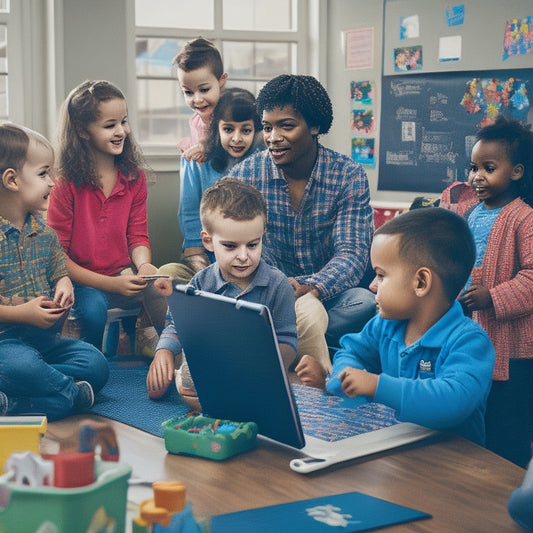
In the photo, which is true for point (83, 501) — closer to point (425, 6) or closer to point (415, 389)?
point (415, 389)

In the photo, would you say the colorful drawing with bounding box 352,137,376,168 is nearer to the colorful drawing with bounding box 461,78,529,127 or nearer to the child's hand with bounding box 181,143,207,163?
the colorful drawing with bounding box 461,78,529,127

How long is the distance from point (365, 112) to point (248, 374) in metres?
2.72

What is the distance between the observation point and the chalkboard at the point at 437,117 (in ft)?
10.7

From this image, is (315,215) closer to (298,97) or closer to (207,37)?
(298,97)

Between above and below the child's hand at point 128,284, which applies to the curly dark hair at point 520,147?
above

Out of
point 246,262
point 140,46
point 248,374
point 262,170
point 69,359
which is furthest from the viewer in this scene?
point 140,46

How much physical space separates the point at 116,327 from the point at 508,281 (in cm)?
137

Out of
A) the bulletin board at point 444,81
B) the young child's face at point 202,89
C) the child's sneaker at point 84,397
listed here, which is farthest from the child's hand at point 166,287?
the bulletin board at point 444,81

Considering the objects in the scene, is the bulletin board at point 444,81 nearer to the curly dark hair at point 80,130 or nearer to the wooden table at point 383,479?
the curly dark hair at point 80,130

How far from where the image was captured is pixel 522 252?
84.0 inches

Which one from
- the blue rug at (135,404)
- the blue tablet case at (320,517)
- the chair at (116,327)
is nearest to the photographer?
the blue tablet case at (320,517)

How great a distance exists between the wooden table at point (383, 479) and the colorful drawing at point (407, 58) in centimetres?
260

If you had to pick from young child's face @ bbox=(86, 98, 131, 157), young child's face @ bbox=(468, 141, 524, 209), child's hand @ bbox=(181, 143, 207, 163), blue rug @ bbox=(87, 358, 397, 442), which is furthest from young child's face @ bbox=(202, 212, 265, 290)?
child's hand @ bbox=(181, 143, 207, 163)

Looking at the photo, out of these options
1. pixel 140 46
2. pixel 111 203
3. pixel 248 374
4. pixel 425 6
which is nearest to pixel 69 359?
pixel 111 203
